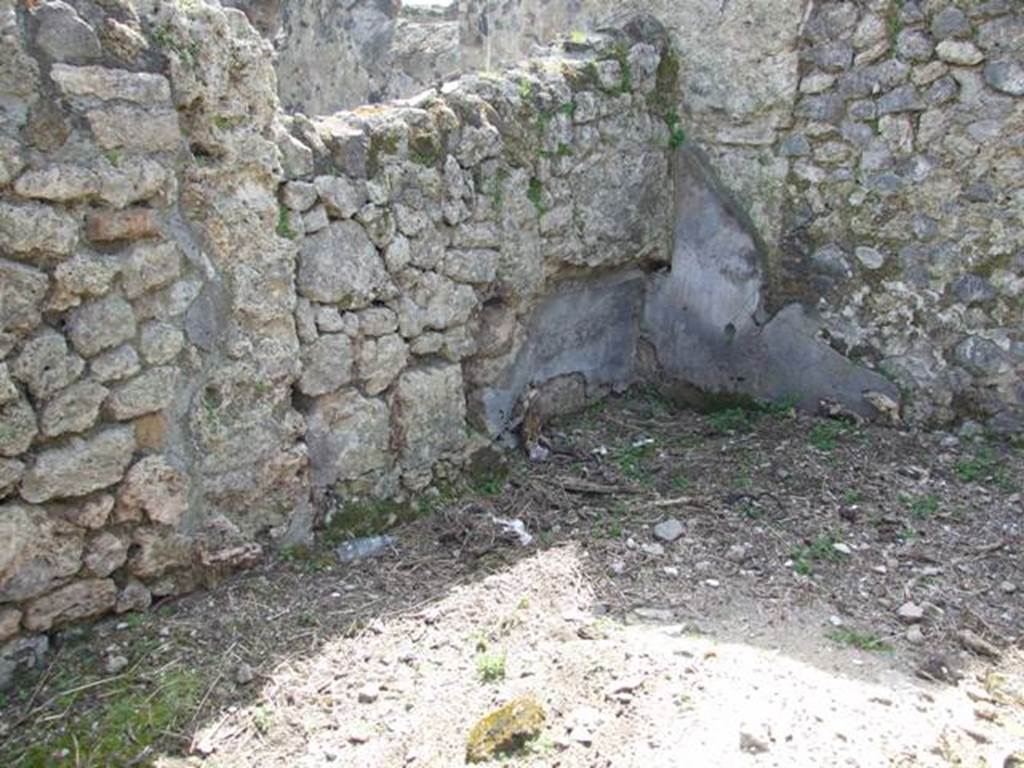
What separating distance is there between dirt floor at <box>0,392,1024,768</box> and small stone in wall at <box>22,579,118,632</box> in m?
0.06

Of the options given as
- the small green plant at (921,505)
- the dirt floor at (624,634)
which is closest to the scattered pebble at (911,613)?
the dirt floor at (624,634)

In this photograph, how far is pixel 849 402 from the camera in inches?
179

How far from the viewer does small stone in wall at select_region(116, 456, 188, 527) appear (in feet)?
9.63

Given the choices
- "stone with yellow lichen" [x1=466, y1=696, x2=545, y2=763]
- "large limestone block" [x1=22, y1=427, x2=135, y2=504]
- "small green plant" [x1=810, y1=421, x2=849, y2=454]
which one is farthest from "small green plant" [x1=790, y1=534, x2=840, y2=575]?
"large limestone block" [x1=22, y1=427, x2=135, y2=504]

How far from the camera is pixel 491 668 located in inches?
114

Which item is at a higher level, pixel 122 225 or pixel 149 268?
pixel 122 225

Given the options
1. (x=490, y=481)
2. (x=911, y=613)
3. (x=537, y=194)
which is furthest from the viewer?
(x=537, y=194)

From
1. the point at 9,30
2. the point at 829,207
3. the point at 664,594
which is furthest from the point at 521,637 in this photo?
the point at 829,207

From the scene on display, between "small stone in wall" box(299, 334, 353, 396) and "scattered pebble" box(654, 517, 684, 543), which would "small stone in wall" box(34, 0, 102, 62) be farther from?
"scattered pebble" box(654, 517, 684, 543)

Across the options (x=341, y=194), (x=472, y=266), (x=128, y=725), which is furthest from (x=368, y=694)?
(x=472, y=266)

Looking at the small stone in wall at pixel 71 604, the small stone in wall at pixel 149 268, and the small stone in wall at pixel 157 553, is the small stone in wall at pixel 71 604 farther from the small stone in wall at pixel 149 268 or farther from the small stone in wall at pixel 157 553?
the small stone in wall at pixel 149 268

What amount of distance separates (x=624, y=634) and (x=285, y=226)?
1609mm

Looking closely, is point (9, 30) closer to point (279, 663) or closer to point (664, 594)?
point (279, 663)

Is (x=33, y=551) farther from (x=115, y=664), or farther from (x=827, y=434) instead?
(x=827, y=434)
